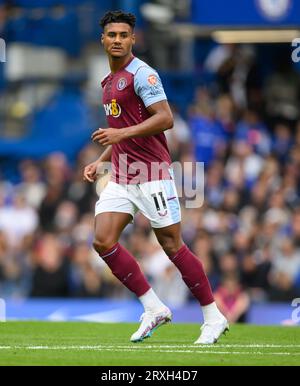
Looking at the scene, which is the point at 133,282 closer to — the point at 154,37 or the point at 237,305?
the point at 237,305

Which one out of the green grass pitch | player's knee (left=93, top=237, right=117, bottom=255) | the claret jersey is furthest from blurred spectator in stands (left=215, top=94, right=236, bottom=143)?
player's knee (left=93, top=237, right=117, bottom=255)

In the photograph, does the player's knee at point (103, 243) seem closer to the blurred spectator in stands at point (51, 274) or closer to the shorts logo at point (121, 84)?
the shorts logo at point (121, 84)

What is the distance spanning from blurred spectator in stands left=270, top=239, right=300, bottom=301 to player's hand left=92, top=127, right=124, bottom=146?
20.6 ft

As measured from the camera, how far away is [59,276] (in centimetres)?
1614

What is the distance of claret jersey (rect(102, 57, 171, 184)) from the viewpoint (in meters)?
9.75

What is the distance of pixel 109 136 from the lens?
941 centimetres

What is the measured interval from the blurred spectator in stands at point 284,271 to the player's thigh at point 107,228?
5.80 metres

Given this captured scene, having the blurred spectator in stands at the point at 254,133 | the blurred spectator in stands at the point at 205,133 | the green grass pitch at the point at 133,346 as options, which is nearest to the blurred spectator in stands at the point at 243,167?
the blurred spectator in stands at the point at 254,133

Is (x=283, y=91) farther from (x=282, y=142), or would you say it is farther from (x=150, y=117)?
(x=150, y=117)

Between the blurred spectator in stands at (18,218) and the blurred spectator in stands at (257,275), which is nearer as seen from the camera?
the blurred spectator in stands at (257,275)

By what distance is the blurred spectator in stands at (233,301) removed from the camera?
46.6 feet

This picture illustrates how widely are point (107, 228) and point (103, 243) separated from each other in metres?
0.12
